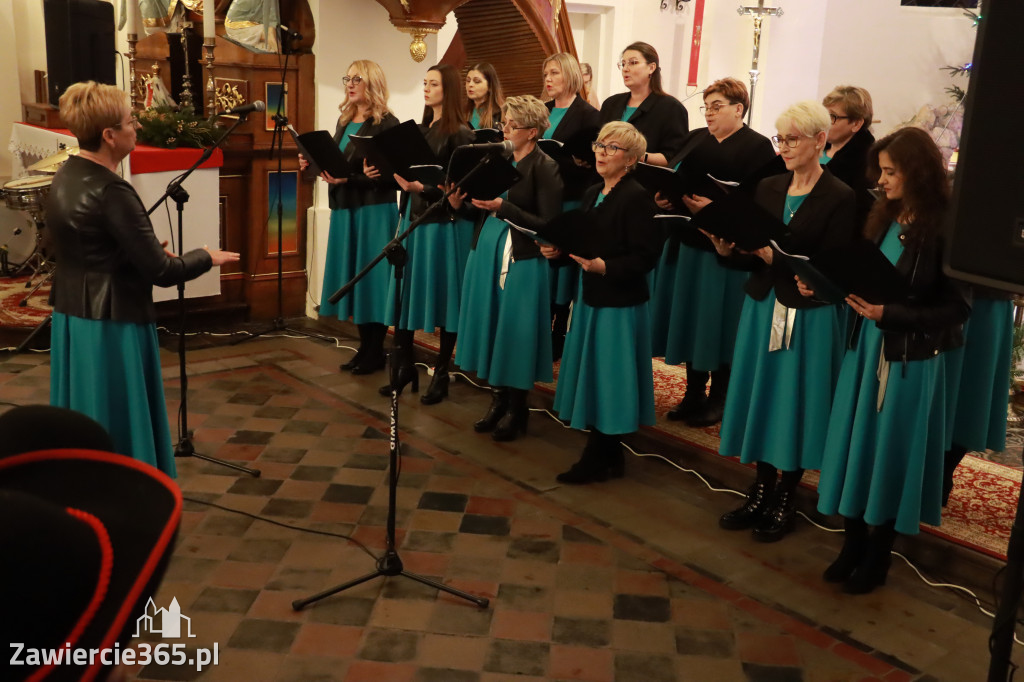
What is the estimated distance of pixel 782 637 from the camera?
3568 mm

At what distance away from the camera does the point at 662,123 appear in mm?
5719

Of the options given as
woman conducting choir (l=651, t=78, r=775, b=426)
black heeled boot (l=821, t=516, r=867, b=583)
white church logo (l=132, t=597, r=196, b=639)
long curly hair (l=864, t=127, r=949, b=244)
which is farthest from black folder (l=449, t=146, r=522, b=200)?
white church logo (l=132, t=597, r=196, b=639)

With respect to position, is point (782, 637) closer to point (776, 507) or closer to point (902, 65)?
point (776, 507)

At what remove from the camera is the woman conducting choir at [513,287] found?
16.6ft

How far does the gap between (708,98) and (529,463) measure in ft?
6.81

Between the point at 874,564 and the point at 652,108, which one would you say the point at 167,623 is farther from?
the point at 652,108

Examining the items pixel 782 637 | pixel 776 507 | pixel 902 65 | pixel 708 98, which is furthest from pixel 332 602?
pixel 902 65

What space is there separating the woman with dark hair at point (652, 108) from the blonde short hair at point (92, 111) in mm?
2941

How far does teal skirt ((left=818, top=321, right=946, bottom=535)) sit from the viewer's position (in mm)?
3670

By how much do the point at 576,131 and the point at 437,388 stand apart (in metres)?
1.71

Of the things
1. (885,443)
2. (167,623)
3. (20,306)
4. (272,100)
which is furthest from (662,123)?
(20,306)

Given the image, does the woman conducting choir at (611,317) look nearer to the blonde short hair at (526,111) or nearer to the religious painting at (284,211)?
the blonde short hair at (526,111)

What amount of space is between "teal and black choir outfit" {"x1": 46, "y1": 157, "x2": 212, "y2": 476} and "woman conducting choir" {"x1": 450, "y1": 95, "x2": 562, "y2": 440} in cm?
178

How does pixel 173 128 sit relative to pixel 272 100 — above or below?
below
